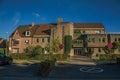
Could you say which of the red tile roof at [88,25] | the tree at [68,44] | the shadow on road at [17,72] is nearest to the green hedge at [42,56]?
the shadow on road at [17,72]

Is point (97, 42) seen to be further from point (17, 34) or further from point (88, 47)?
point (17, 34)

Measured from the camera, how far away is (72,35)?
5641 cm

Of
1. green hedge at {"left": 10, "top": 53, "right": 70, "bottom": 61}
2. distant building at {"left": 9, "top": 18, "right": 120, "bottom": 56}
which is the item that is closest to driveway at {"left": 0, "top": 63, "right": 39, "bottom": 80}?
green hedge at {"left": 10, "top": 53, "right": 70, "bottom": 61}

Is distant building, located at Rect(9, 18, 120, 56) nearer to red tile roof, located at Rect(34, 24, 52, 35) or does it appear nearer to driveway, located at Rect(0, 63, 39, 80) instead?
red tile roof, located at Rect(34, 24, 52, 35)

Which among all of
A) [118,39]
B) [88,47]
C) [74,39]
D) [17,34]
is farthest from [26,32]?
[118,39]

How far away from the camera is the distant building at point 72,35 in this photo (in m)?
52.8

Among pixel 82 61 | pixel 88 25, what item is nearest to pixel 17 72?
pixel 82 61

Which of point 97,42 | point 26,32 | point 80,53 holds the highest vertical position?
point 26,32

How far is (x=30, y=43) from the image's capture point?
Result: 58.1m

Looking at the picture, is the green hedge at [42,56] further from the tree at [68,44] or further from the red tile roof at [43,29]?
the red tile roof at [43,29]

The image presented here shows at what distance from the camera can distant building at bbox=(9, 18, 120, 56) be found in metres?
52.8

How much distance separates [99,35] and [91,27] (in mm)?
6338

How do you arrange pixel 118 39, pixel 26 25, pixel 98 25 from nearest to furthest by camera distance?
1. pixel 118 39
2. pixel 98 25
3. pixel 26 25

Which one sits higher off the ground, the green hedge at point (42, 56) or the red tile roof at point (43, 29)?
the red tile roof at point (43, 29)
